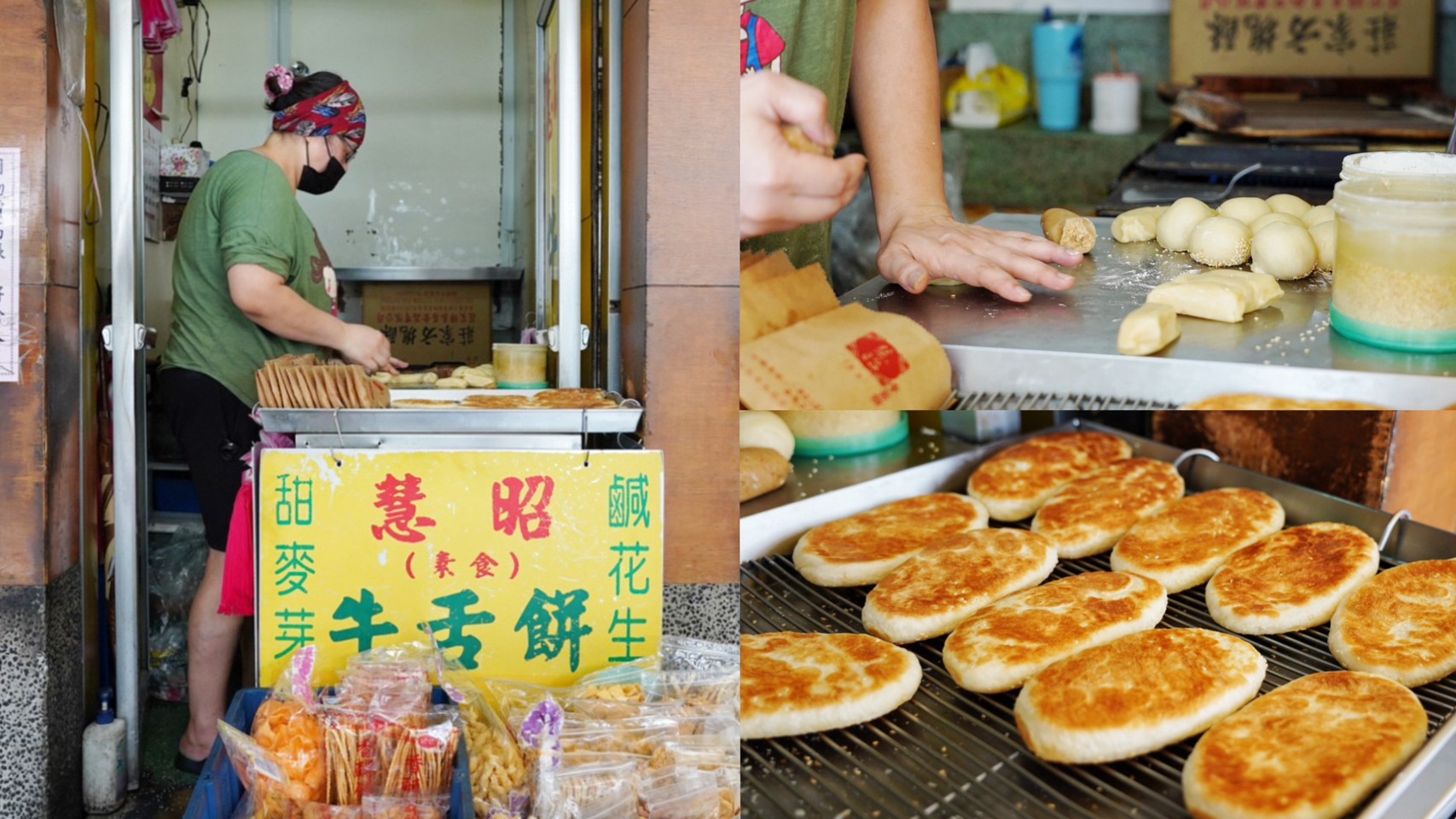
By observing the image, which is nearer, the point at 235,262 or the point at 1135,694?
the point at 1135,694

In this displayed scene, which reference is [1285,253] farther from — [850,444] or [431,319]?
[431,319]

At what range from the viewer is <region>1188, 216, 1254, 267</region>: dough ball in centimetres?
101

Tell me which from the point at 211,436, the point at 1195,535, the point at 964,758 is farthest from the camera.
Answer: the point at 211,436

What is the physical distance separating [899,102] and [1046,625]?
61 centimetres

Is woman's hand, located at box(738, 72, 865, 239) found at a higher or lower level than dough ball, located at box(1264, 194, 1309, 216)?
higher

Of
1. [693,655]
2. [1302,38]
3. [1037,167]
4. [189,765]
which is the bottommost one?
[189,765]

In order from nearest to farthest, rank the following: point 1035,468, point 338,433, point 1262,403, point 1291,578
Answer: point 1262,403, point 1291,578, point 1035,468, point 338,433

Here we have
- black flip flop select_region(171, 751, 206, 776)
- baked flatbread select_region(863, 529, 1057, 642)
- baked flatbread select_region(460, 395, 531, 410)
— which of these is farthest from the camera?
black flip flop select_region(171, 751, 206, 776)

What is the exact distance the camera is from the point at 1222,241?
1.01 m

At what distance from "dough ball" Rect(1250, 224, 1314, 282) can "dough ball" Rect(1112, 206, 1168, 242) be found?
0.28 feet

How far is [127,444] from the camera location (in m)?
2.50

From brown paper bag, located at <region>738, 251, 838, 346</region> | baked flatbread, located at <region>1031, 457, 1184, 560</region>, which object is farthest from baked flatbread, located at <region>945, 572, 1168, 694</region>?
brown paper bag, located at <region>738, 251, 838, 346</region>

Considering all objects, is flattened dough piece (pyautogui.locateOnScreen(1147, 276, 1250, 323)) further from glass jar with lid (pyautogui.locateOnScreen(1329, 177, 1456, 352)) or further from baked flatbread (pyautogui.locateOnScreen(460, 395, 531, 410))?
baked flatbread (pyautogui.locateOnScreen(460, 395, 531, 410))

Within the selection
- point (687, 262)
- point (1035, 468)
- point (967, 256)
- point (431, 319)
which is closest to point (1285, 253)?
point (967, 256)
